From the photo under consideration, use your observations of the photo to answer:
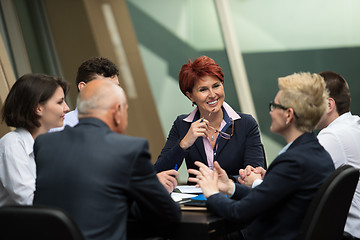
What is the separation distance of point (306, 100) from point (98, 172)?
993 mm

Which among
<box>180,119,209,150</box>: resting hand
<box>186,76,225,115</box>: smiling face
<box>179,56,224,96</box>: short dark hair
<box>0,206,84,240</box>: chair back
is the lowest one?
<box>180,119,209,150</box>: resting hand

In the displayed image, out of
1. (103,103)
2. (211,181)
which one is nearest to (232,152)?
(211,181)

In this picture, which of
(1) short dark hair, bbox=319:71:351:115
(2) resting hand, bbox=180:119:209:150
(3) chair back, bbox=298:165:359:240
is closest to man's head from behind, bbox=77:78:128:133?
(3) chair back, bbox=298:165:359:240

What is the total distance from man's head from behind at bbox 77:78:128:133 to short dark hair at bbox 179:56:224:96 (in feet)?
4.75

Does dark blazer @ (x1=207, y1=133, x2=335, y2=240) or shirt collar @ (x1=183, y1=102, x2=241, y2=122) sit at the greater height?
shirt collar @ (x1=183, y1=102, x2=241, y2=122)

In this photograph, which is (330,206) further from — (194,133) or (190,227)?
(194,133)

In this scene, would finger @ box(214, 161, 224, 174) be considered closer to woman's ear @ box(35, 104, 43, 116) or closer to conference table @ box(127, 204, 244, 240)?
conference table @ box(127, 204, 244, 240)

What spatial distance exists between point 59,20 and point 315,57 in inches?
132

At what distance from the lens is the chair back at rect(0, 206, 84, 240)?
1699 mm

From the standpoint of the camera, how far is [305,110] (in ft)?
7.46

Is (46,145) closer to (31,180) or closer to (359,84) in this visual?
(31,180)

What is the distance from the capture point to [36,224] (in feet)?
5.71

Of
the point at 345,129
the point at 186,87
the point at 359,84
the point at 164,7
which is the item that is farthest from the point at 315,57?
the point at 345,129

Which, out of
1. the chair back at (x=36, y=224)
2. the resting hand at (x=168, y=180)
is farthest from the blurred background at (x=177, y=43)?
the chair back at (x=36, y=224)
